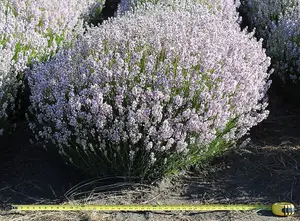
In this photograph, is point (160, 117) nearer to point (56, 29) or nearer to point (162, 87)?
point (162, 87)

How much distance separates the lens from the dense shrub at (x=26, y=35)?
3.63 meters

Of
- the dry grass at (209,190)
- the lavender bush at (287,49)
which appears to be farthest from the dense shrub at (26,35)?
the lavender bush at (287,49)

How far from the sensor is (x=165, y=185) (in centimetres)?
340

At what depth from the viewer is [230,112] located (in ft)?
10.7

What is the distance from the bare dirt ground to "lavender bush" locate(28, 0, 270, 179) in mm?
147

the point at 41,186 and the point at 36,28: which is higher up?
the point at 36,28

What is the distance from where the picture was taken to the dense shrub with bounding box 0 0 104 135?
3.63 m

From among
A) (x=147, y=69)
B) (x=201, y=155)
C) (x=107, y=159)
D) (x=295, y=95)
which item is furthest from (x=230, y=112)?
(x=295, y=95)

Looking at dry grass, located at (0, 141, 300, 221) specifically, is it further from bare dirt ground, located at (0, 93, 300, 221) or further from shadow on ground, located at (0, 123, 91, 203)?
shadow on ground, located at (0, 123, 91, 203)

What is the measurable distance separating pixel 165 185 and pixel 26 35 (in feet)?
5.70

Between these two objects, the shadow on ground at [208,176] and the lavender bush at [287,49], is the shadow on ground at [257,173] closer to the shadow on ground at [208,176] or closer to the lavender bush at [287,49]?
the shadow on ground at [208,176]

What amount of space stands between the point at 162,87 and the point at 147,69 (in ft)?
0.51

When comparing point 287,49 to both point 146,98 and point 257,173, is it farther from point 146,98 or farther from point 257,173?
point 146,98

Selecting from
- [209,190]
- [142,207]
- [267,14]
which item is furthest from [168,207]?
[267,14]
